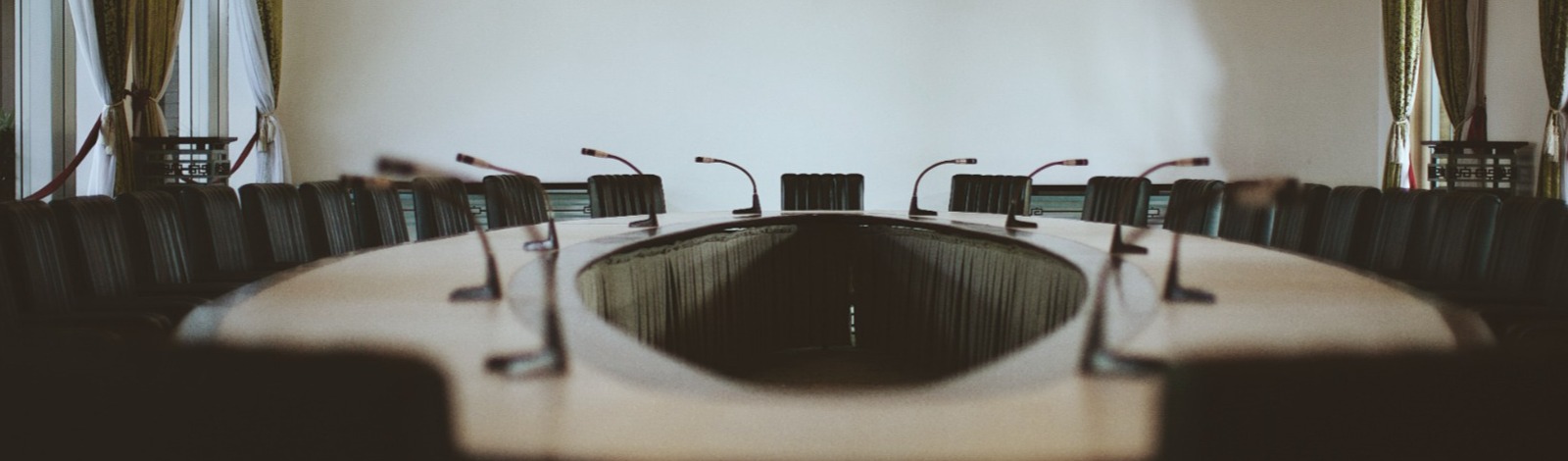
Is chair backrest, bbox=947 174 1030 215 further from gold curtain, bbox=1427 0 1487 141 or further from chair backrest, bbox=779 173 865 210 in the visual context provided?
gold curtain, bbox=1427 0 1487 141

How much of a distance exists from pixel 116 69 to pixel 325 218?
2807 mm

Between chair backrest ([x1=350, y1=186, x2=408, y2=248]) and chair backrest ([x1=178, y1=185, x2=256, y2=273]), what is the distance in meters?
0.51

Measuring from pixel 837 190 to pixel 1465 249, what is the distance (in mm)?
3062

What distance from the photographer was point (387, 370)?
548mm

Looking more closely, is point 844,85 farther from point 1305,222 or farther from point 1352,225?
point 1352,225

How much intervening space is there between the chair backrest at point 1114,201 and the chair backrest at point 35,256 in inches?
137

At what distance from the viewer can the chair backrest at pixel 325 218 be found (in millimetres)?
2826

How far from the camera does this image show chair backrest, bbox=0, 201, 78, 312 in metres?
1.66

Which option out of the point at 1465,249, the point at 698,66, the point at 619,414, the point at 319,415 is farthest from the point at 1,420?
the point at 698,66

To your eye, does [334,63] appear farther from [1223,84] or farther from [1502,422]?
[1502,422]

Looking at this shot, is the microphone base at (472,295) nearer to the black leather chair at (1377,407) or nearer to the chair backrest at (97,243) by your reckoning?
the chair backrest at (97,243)

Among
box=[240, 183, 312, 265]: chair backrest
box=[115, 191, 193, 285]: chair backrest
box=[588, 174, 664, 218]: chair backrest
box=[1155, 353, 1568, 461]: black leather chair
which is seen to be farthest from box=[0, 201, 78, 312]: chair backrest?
box=[588, 174, 664, 218]: chair backrest

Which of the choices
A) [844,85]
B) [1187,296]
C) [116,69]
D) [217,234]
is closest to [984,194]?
[844,85]

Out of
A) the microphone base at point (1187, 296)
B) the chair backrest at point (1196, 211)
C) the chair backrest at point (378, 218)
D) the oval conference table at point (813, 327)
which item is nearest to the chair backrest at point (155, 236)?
the oval conference table at point (813, 327)
